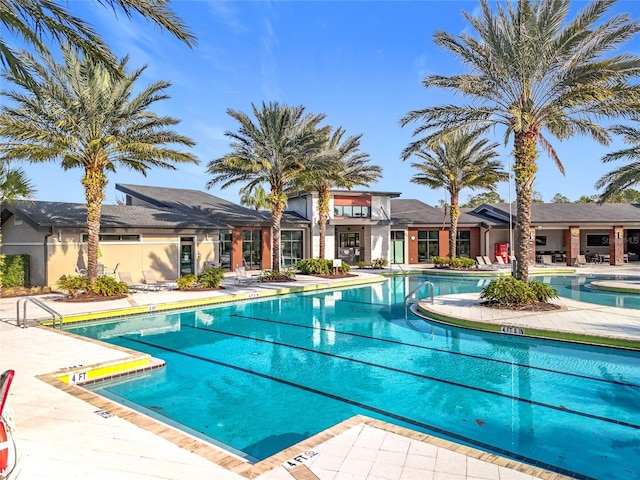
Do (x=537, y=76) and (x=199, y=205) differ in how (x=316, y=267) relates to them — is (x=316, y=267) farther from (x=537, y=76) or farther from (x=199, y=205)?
(x=537, y=76)

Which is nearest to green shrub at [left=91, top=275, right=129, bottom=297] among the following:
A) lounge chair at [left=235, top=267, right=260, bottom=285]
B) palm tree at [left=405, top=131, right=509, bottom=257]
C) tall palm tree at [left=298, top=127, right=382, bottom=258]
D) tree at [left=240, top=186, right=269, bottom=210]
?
lounge chair at [left=235, top=267, right=260, bottom=285]

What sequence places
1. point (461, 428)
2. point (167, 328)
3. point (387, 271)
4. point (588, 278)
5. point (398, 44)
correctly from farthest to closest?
1. point (387, 271)
2. point (588, 278)
3. point (398, 44)
4. point (167, 328)
5. point (461, 428)

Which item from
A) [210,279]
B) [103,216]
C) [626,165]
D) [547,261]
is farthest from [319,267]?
[547,261]

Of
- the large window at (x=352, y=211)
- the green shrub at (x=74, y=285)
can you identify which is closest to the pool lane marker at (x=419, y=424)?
the green shrub at (x=74, y=285)

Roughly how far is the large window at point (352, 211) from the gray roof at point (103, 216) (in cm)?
1025

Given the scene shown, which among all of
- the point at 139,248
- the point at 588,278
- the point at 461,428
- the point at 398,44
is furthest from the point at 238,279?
the point at 588,278

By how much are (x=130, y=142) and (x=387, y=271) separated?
18.5 m

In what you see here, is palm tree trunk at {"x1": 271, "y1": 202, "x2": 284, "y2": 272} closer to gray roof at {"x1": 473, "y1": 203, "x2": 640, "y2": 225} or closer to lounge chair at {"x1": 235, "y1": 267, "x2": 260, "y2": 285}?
lounge chair at {"x1": 235, "y1": 267, "x2": 260, "y2": 285}

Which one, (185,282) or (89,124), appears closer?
(89,124)

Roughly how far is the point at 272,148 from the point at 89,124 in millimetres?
8805

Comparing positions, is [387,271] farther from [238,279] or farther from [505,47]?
[505,47]

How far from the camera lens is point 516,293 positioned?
14.0 meters

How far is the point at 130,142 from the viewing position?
16.3 m

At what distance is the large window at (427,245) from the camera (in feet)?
117
